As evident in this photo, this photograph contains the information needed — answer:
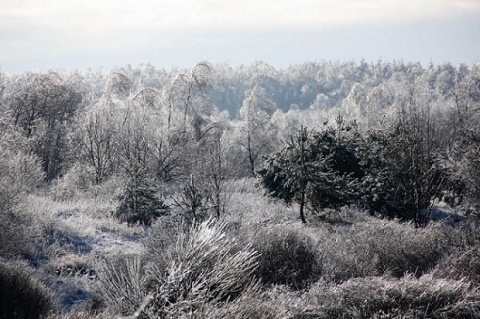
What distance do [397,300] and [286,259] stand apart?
9.82 feet

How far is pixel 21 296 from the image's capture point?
8000 millimetres

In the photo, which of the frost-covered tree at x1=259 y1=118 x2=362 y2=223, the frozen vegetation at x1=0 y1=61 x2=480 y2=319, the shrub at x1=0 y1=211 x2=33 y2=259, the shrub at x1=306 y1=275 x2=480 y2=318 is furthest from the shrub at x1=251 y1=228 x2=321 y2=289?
the frost-covered tree at x1=259 y1=118 x2=362 y2=223

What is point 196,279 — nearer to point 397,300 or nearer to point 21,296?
point 21,296

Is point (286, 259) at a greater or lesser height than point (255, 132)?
greater

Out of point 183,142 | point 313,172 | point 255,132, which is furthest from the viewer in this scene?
point 255,132

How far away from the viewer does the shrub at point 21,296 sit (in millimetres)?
7648

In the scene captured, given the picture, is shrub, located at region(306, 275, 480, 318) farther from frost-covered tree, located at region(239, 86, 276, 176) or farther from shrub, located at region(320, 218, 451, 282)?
frost-covered tree, located at region(239, 86, 276, 176)

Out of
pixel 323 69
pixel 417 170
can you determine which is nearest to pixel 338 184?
pixel 417 170

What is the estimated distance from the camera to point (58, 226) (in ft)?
49.9

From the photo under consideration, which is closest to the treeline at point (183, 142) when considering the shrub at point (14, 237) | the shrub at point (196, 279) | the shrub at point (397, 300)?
the shrub at point (14, 237)

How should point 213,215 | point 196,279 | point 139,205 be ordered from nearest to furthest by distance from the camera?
point 196,279
point 213,215
point 139,205

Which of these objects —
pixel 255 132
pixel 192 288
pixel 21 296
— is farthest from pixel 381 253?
pixel 255 132

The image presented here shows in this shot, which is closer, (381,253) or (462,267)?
(462,267)

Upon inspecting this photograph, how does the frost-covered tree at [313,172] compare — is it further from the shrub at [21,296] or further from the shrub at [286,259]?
the shrub at [21,296]
